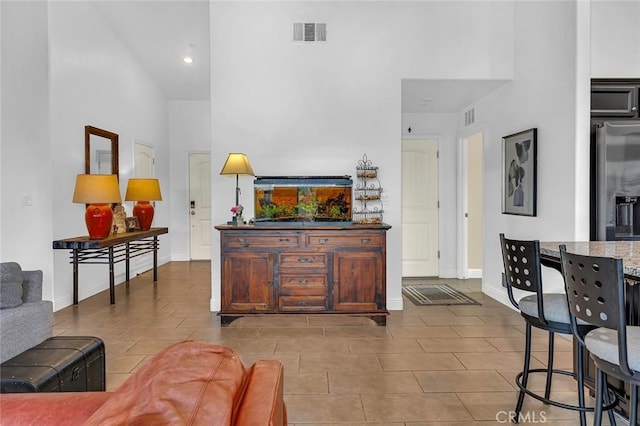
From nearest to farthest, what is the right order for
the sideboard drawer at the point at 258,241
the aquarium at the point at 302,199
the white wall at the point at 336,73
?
the sideboard drawer at the point at 258,241
the aquarium at the point at 302,199
the white wall at the point at 336,73

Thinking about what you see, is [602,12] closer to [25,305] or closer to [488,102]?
[488,102]

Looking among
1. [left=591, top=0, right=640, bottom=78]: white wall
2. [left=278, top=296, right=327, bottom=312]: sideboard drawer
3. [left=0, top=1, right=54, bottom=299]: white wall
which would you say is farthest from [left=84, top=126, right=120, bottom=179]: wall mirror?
[left=591, top=0, right=640, bottom=78]: white wall

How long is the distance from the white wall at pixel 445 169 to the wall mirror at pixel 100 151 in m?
4.05

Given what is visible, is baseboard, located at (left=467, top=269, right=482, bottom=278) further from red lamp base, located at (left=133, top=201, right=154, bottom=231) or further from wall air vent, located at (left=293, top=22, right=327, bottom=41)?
red lamp base, located at (left=133, top=201, right=154, bottom=231)

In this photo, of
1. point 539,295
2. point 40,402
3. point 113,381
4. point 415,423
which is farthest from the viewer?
point 113,381

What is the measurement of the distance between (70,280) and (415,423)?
4.24 m

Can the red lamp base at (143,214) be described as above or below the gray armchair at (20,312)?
above

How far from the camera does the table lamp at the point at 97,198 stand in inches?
172

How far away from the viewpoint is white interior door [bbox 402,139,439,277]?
237 inches

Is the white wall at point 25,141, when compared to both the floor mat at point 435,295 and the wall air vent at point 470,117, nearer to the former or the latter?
the floor mat at point 435,295

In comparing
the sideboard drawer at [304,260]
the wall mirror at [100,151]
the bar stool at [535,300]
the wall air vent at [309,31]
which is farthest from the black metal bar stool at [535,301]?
the wall mirror at [100,151]

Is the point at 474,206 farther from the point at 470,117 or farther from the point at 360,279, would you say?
the point at 360,279

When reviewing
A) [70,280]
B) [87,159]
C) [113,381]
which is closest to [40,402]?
[113,381]

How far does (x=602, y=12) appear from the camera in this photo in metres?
3.76
